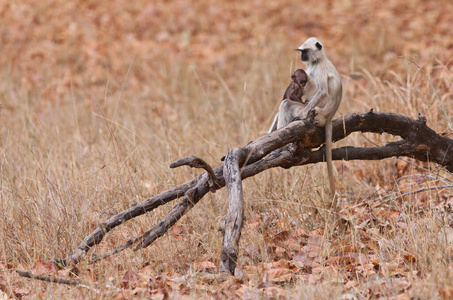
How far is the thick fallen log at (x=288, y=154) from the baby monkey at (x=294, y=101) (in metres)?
0.29

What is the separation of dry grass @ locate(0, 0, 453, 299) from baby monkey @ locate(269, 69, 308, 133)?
60cm

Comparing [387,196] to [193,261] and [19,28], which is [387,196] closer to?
[193,261]

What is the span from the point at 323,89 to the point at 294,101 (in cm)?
25

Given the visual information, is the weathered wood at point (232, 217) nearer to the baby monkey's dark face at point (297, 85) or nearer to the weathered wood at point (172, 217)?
the weathered wood at point (172, 217)

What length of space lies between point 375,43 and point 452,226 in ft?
24.6

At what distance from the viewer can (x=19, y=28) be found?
12.1 metres

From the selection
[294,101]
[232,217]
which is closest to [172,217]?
[232,217]

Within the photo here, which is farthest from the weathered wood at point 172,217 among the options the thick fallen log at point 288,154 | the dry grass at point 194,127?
the dry grass at point 194,127

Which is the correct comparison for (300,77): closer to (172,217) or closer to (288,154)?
(288,154)

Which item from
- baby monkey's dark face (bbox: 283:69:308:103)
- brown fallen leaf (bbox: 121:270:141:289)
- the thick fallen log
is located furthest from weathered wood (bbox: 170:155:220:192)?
baby monkey's dark face (bbox: 283:69:308:103)

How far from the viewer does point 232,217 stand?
316cm

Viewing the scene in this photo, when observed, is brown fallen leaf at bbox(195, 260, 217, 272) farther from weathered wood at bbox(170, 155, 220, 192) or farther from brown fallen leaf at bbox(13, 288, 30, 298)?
brown fallen leaf at bbox(13, 288, 30, 298)

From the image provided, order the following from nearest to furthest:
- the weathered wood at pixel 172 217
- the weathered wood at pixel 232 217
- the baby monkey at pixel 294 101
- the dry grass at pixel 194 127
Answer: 1. the weathered wood at pixel 232 217
2. the weathered wood at pixel 172 217
3. the dry grass at pixel 194 127
4. the baby monkey at pixel 294 101

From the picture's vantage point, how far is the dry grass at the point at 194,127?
3.75 m
